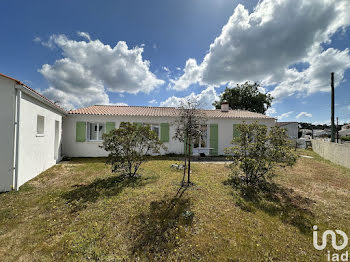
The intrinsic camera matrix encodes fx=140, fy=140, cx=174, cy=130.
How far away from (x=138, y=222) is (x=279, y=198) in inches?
188

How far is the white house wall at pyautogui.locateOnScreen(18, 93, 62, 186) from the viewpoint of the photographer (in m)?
5.31

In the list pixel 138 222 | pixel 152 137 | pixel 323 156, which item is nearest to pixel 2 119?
pixel 152 137

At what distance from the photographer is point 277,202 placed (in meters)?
4.61

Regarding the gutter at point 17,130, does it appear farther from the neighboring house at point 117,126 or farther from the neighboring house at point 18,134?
the neighboring house at point 117,126

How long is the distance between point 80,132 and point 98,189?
7.30 meters

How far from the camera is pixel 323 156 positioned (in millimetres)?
12531

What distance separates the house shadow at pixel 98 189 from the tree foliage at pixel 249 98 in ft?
96.9

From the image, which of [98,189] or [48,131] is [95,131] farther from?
[98,189]

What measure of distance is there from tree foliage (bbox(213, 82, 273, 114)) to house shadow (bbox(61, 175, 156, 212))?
29534 mm

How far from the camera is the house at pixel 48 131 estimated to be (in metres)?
4.88

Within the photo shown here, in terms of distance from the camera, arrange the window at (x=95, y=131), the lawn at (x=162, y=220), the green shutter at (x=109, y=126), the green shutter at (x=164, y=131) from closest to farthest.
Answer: the lawn at (x=162, y=220)
the green shutter at (x=109, y=126)
the window at (x=95, y=131)
the green shutter at (x=164, y=131)

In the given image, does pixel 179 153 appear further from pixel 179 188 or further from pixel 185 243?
pixel 185 243

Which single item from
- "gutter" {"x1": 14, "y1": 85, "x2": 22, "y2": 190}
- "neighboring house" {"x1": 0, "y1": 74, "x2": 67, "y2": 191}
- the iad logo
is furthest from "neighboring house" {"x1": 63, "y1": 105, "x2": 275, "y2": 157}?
the iad logo

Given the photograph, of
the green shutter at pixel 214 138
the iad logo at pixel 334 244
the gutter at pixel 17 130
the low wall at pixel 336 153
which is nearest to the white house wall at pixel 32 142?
the gutter at pixel 17 130
